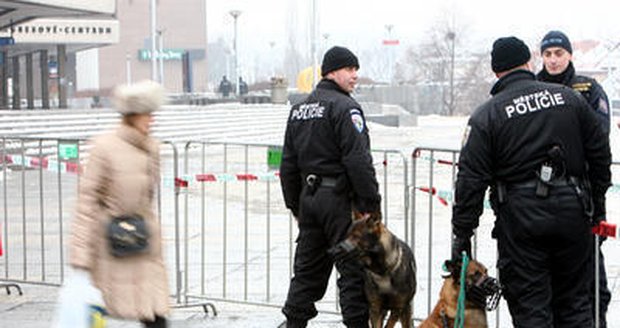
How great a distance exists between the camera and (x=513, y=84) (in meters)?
5.09

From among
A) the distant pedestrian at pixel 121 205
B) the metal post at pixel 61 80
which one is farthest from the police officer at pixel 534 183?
the metal post at pixel 61 80

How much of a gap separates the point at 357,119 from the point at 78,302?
214cm

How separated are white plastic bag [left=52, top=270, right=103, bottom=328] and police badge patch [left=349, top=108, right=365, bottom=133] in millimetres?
1971

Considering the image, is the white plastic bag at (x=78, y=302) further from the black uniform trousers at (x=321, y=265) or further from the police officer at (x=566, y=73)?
the police officer at (x=566, y=73)

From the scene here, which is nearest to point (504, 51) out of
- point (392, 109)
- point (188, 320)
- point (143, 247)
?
point (143, 247)

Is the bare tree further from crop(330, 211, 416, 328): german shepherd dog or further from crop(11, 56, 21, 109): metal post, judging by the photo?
crop(330, 211, 416, 328): german shepherd dog

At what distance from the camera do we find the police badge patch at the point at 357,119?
5.96 meters

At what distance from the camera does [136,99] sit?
15.9 ft

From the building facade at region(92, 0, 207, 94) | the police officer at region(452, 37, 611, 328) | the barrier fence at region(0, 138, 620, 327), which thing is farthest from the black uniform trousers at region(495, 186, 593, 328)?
the building facade at region(92, 0, 207, 94)

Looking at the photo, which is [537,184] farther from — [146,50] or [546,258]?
[146,50]

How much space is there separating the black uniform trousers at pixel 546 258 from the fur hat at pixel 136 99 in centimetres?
192

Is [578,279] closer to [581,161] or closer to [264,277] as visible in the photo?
[581,161]

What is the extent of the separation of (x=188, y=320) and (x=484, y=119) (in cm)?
320

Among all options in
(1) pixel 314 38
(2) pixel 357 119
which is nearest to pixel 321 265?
(2) pixel 357 119
